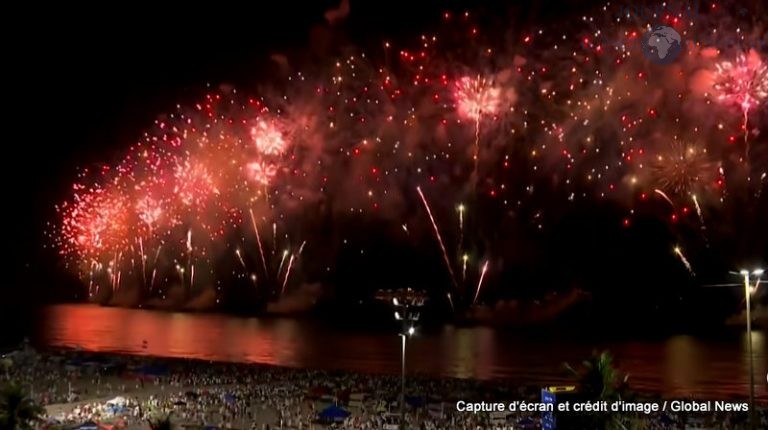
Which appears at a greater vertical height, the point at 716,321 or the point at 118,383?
the point at 716,321

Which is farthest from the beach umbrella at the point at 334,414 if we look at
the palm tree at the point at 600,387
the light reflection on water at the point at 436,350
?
the light reflection on water at the point at 436,350

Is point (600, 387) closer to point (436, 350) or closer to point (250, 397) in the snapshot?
point (250, 397)

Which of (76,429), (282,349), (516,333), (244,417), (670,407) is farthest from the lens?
(516,333)

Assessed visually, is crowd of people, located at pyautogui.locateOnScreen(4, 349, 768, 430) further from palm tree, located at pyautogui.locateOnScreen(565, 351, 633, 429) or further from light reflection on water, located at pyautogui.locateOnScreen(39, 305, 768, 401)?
palm tree, located at pyautogui.locateOnScreen(565, 351, 633, 429)

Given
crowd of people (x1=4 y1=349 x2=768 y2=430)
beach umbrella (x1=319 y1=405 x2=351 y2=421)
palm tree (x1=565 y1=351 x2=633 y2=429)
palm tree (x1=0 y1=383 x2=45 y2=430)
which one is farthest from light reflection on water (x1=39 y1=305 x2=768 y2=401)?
palm tree (x1=0 y1=383 x2=45 y2=430)

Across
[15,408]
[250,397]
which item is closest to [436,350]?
[250,397]

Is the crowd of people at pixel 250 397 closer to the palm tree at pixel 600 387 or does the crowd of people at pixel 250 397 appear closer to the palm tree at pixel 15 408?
the palm tree at pixel 15 408

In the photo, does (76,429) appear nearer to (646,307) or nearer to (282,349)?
(282,349)

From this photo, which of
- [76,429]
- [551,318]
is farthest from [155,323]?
[76,429]
